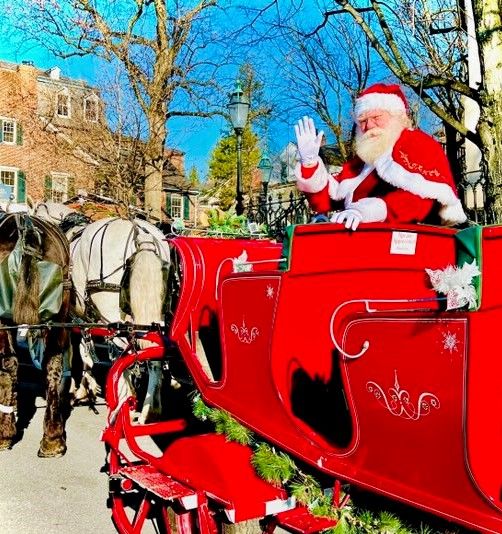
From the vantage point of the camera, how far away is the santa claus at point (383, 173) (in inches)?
116

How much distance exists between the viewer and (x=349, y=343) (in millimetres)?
2494

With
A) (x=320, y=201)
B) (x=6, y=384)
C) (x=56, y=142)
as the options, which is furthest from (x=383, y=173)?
(x=56, y=142)

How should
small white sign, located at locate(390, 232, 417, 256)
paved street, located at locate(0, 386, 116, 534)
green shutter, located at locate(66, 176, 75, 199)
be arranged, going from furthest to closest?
green shutter, located at locate(66, 176, 75, 199) → paved street, located at locate(0, 386, 116, 534) → small white sign, located at locate(390, 232, 417, 256)

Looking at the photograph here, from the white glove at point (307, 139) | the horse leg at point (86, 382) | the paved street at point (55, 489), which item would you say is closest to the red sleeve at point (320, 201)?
the white glove at point (307, 139)

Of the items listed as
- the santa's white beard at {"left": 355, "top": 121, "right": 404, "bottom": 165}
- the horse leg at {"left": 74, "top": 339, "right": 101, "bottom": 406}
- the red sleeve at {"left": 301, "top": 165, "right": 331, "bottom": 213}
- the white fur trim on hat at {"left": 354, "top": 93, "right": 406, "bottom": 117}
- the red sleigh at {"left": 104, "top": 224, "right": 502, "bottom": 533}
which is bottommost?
the horse leg at {"left": 74, "top": 339, "right": 101, "bottom": 406}

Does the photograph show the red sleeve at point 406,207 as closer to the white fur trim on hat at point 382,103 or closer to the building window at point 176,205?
the white fur trim on hat at point 382,103

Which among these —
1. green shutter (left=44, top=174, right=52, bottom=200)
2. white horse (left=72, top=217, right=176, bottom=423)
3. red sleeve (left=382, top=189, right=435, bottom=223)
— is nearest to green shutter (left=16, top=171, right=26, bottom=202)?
green shutter (left=44, top=174, right=52, bottom=200)

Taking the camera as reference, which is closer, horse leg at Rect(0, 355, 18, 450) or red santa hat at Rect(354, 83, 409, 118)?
red santa hat at Rect(354, 83, 409, 118)

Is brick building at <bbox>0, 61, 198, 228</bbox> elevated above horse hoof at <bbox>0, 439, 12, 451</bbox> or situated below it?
above

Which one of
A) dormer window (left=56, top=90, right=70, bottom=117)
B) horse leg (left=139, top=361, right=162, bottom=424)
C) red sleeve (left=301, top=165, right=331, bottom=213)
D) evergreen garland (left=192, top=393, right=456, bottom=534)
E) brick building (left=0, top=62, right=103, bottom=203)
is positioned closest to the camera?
evergreen garland (left=192, top=393, right=456, bottom=534)

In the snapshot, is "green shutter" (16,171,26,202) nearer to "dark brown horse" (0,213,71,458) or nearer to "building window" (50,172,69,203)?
"building window" (50,172,69,203)

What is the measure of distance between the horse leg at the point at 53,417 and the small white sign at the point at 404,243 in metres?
3.59

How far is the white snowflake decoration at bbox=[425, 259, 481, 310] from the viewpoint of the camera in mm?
2092

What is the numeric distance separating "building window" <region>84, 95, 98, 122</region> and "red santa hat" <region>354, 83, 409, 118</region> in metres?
16.8
